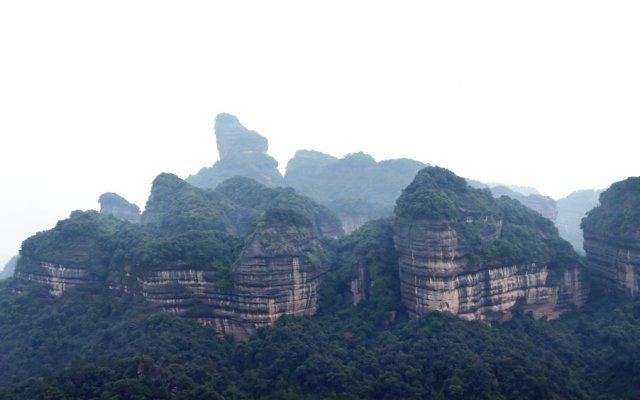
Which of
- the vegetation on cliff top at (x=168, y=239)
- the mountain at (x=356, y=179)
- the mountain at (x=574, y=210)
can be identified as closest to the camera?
the vegetation on cliff top at (x=168, y=239)

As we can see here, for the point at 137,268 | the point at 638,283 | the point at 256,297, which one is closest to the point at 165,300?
the point at 137,268

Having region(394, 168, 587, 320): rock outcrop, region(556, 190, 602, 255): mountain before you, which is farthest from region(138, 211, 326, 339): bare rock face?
region(556, 190, 602, 255): mountain

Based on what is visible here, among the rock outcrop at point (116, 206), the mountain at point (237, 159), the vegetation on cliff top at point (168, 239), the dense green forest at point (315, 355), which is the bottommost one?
the dense green forest at point (315, 355)

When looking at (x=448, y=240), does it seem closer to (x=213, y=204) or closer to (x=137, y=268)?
(x=137, y=268)

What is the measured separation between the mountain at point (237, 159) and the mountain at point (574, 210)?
71.9 metres

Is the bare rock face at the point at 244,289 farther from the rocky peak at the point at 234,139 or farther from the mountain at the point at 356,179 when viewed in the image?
the rocky peak at the point at 234,139

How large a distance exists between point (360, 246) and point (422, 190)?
1039cm

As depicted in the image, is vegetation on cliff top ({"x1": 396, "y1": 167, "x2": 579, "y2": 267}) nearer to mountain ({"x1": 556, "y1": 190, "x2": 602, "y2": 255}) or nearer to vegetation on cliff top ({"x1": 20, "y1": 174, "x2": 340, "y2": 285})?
vegetation on cliff top ({"x1": 20, "y1": 174, "x2": 340, "y2": 285})

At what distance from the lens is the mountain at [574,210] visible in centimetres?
12676

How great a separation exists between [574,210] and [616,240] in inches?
3594

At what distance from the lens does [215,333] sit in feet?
165

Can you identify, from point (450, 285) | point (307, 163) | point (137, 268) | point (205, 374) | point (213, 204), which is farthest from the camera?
point (307, 163)

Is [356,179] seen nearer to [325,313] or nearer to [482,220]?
[482,220]

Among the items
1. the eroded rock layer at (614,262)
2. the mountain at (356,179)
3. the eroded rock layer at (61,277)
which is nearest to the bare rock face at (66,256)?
the eroded rock layer at (61,277)
